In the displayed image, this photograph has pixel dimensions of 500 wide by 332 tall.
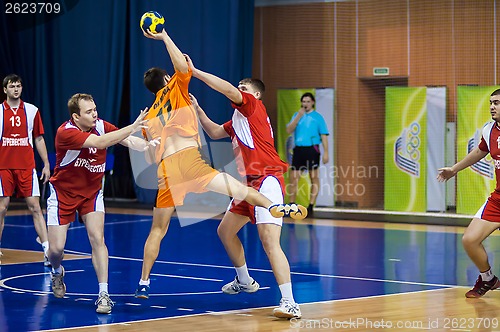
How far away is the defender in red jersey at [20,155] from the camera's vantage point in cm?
1072

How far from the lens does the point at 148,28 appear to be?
7316 millimetres

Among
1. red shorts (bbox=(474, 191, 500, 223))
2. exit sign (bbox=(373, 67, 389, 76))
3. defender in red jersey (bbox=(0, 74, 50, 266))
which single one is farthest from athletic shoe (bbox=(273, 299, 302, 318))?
exit sign (bbox=(373, 67, 389, 76))

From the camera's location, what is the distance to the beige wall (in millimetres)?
16797

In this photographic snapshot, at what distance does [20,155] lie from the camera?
10898mm

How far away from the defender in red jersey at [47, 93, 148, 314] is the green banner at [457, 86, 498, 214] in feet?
30.6

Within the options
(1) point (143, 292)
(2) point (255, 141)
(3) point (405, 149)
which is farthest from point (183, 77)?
(3) point (405, 149)

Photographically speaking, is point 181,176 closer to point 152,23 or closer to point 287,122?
point 152,23

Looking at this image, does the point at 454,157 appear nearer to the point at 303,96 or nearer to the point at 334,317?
the point at 303,96

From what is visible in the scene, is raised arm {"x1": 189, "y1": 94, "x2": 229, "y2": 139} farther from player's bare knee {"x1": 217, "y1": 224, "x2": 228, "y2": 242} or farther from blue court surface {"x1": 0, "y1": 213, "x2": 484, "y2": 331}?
blue court surface {"x1": 0, "y1": 213, "x2": 484, "y2": 331}

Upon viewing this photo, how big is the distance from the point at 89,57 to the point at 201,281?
36.4 ft

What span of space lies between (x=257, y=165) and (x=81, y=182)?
152 cm

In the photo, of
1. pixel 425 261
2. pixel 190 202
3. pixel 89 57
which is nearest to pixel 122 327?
pixel 425 261

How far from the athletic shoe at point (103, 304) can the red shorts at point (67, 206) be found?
757mm

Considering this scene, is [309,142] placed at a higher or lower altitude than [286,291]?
higher
